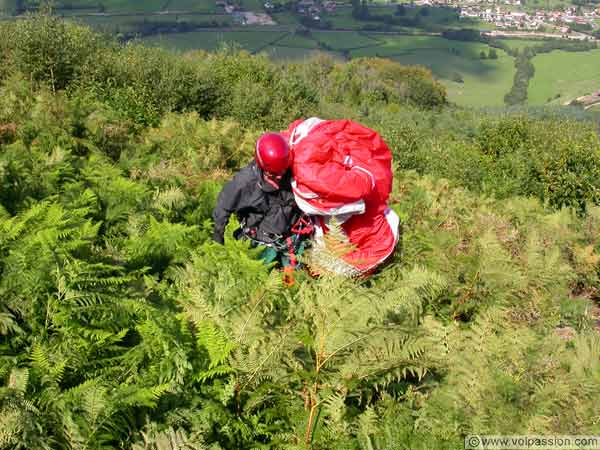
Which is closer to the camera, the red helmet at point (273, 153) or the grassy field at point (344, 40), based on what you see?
the red helmet at point (273, 153)

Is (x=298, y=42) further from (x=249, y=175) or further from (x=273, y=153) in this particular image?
(x=273, y=153)

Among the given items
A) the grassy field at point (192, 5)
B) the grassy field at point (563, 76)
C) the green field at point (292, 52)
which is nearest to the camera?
the grassy field at point (563, 76)

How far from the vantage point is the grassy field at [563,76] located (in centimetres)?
8731

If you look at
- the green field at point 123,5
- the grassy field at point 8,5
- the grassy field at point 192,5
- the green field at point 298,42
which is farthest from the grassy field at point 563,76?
the grassy field at point 8,5

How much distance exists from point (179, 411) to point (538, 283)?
14.4 ft

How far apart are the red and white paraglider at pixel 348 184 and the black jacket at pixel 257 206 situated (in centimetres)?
30

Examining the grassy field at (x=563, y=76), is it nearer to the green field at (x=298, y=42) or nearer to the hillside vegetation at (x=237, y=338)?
the green field at (x=298, y=42)

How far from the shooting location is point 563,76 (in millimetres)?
98312

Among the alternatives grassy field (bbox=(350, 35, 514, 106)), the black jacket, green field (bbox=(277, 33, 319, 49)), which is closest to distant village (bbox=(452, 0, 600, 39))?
grassy field (bbox=(350, 35, 514, 106))

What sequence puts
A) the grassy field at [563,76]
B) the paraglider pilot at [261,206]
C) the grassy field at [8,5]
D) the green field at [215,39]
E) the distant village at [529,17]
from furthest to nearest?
the distant village at [529,17] → the grassy field at [563,76] → the green field at [215,39] → the grassy field at [8,5] → the paraglider pilot at [261,206]

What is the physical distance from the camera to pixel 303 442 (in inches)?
126

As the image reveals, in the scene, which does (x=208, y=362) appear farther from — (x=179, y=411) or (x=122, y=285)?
(x=122, y=285)

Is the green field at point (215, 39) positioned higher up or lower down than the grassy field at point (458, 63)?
higher up

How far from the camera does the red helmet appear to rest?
4965mm
